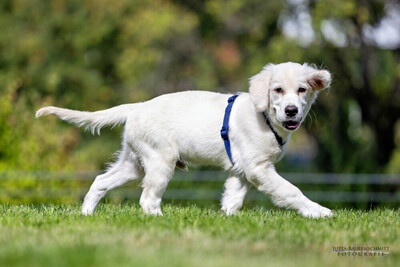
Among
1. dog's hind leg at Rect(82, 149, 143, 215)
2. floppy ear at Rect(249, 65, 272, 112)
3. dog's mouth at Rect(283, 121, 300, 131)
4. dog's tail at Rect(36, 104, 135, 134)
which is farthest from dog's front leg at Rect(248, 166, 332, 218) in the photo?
dog's tail at Rect(36, 104, 135, 134)

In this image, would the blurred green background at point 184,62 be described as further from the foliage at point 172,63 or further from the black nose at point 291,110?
the black nose at point 291,110

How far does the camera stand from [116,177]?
21.6 feet

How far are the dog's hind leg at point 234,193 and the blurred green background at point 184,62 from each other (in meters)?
6.53

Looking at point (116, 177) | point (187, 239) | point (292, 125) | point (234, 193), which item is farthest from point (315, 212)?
point (116, 177)

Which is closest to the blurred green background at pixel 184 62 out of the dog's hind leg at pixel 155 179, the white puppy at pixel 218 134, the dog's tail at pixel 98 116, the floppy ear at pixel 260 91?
the dog's tail at pixel 98 116

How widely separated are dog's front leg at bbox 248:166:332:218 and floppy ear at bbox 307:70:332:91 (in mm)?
936

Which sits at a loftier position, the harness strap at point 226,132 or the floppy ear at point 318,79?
the floppy ear at point 318,79

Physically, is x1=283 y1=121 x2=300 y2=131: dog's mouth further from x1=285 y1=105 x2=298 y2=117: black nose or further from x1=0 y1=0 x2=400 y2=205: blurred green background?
x1=0 y1=0 x2=400 y2=205: blurred green background

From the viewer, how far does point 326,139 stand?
15781 mm

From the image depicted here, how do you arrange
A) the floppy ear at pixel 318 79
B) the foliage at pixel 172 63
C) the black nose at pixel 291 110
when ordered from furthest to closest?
the foliage at pixel 172 63 → the floppy ear at pixel 318 79 → the black nose at pixel 291 110

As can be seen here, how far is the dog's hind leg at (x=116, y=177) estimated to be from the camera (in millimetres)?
6484

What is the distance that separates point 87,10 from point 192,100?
16.3 meters

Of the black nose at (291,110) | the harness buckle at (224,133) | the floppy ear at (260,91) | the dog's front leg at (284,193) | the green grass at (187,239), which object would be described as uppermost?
the floppy ear at (260,91)

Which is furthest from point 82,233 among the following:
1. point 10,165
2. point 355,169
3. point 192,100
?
point 355,169
